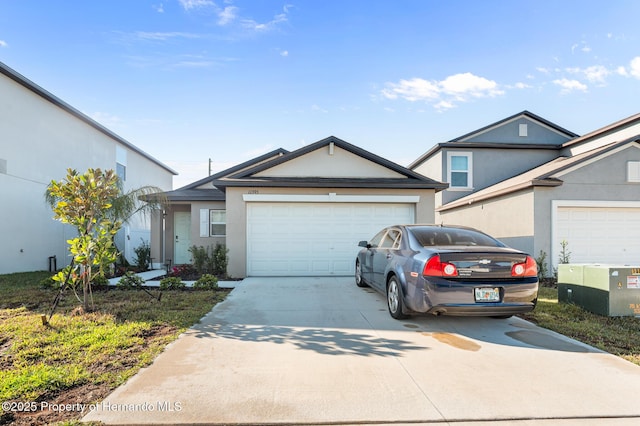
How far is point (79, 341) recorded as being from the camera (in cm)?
459

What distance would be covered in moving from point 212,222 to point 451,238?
998 cm

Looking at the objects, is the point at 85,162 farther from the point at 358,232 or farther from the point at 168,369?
the point at 168,369

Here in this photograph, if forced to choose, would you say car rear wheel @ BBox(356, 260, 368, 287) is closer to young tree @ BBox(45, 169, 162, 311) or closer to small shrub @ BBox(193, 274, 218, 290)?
small shrub @ BBox(193, 274, 218, 290)

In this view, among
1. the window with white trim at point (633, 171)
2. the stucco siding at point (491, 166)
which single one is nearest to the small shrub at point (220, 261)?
the stucco siding at point (491, 166)

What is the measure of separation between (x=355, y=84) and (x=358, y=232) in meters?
5.67

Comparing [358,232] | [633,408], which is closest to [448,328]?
[633,408]

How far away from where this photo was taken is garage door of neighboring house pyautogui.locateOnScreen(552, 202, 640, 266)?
36.0 feet

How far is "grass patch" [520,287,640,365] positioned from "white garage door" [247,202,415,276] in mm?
5075

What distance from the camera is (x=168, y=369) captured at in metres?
3.69

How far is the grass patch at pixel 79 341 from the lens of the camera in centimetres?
320

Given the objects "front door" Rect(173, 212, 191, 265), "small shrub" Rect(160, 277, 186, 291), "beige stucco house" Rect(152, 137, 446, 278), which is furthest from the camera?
"front door" Rect(173, 212, 191, 265)

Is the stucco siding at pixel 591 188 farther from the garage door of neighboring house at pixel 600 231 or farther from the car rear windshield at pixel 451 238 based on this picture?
the car rear windshield at pixel 451 238

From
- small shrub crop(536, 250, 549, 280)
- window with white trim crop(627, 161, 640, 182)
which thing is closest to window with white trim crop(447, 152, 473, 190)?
window with white trim crop(627, 161, 640, 182)

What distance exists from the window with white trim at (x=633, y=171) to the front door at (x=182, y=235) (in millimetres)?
15770
